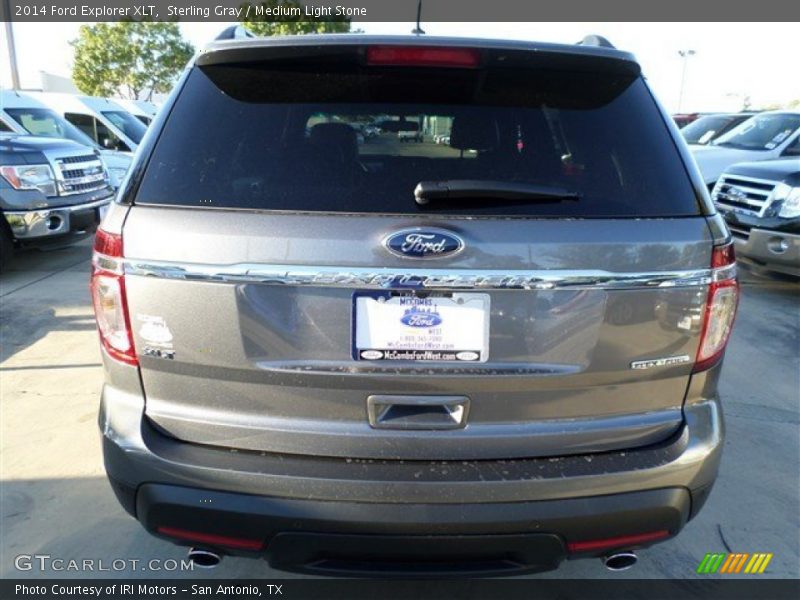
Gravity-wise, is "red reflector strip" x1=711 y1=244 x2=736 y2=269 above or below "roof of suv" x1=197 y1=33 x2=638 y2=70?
below

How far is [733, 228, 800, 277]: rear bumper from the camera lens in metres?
5.80

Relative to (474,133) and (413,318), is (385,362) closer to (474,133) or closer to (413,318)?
(413,318)

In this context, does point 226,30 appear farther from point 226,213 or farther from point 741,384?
point 741,384

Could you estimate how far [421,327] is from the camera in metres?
1.64

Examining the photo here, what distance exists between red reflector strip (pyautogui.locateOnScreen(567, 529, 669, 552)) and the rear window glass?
0.95m

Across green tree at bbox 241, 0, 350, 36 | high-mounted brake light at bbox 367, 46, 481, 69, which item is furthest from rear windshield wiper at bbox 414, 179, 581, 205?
green tree at bbox 241, 0, 350, 36

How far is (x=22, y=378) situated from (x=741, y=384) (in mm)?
4918

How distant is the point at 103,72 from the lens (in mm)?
35438

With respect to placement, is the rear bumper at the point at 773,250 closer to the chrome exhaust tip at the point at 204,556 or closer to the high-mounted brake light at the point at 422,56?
the high-mounted brake light at the point at 422,56

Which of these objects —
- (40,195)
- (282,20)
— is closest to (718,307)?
(40,195)

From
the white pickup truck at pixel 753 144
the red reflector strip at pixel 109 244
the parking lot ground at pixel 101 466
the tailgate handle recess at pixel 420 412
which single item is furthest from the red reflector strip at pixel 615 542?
the white pickup truck at pixel 753 144

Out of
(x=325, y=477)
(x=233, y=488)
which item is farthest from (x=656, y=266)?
(x=233, y=488)

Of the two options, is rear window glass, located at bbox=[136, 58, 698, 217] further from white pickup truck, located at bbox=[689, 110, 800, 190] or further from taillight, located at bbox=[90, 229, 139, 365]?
white pickup truck, located at bbox=[689, 110, 800, 190]

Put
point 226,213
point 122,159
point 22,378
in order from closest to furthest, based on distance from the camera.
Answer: point 226,213, point 22,378, point 122,159
